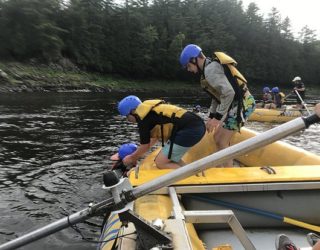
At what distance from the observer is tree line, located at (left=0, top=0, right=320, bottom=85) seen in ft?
152

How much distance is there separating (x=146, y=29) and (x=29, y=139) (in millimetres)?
50732

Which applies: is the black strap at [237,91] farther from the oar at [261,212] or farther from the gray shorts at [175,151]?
the oar at [261,212]

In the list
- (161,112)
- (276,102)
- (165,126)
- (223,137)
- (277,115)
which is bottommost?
(277,115)

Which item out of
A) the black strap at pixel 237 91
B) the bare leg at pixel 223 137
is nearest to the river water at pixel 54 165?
the bare leg at pixel 223 137

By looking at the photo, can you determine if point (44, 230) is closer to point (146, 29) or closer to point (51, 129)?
point (51, 129)

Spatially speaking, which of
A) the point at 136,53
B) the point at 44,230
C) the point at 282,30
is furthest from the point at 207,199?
the point at 282,30

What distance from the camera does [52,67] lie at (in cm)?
4212

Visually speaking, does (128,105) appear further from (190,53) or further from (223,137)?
(223,137)

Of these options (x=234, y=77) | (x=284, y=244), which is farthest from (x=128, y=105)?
(x=284, y=244)

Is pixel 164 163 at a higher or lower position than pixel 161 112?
lower

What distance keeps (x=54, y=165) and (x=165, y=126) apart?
439 centimetres

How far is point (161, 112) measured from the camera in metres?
5.30

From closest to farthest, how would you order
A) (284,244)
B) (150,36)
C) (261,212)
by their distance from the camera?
(284,244), (261,212), (150,36)

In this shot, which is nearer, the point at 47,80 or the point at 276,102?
the point at 276,102
